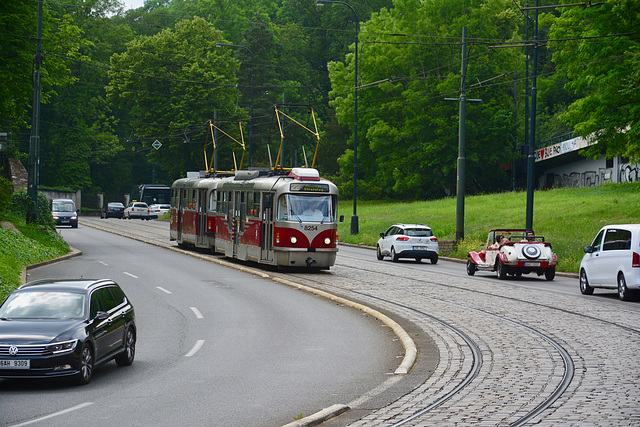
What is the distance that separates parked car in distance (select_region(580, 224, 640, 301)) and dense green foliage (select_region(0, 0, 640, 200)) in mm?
29629

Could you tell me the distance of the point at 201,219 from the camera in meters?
38.3

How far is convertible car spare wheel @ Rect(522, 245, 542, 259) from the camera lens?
90.1ft

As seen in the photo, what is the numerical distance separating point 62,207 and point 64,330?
5271 cm

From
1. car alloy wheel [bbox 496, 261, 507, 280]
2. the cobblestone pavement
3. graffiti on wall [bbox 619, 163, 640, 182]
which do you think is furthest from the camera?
graffiti on wall [bbox 619, 163, 640, 182]

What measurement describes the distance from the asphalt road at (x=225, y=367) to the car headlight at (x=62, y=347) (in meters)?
0.52

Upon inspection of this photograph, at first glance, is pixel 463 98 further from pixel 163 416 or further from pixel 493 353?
pixel 163 416

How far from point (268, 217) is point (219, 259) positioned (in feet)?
22.3

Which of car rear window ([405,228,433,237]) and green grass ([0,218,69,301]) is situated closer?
green grass ([0,218,69,301])

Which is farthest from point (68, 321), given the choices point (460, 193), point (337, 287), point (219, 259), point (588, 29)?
Answer: point (588, 29)

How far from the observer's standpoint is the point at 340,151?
96.6 m

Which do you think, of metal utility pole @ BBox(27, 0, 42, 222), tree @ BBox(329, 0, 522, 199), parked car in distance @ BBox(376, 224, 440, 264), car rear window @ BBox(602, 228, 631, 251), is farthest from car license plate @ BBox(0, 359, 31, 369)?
tree @ BBox(329, 0, 522, 199)

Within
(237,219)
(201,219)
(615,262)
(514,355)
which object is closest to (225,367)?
(514,355)

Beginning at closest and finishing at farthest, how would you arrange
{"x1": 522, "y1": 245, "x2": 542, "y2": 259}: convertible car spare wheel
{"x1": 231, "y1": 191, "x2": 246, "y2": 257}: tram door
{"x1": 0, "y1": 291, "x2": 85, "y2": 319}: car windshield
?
{"x1": 0, "y1": 291, "x2": 85, "y2": 319}: car windshield, {"x1": 522, "y1": 245, "x2": 542, "y2": 259}: convertible car spare wheel, {"x1": 231, "y1": 191, "x2": 246, "y2": 257}: tram door

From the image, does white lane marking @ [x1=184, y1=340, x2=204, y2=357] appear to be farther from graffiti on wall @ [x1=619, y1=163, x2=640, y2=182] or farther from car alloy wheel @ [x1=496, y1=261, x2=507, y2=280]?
graffiti on wall @ [x1=619, y1=163, x2=640, y2=182]
